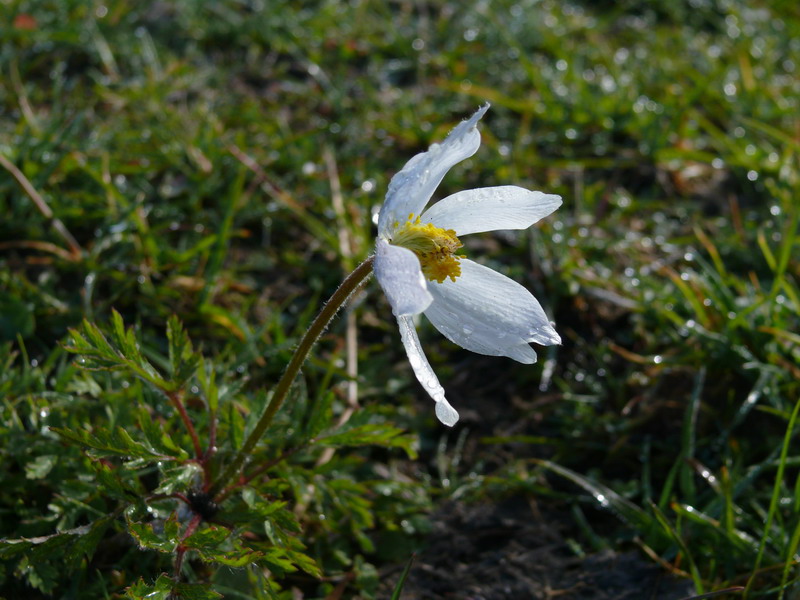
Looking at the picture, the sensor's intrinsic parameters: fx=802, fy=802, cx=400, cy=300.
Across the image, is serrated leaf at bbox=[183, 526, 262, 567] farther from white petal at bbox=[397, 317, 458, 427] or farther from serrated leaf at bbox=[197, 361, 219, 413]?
white petal at bbox=[397, 317, 458, 427]

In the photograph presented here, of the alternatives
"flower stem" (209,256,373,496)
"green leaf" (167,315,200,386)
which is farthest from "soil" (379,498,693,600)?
"green leaf" (167,315,200,386)

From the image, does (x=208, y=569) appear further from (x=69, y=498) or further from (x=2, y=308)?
(x=2, y=308)

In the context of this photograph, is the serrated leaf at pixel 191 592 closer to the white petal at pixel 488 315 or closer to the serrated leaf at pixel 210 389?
the serrated leaf at pixel 210 389

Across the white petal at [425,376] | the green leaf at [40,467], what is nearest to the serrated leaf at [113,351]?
the green leaf at [40,467]

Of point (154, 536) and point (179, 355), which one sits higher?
point (179, 355)

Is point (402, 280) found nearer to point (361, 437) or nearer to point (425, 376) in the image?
point (425, 376)

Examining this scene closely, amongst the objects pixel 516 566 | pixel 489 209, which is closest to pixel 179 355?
pixel 489 209
